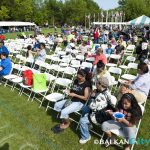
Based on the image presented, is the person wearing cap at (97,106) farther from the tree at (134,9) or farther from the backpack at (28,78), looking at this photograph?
the tree at (134,9)

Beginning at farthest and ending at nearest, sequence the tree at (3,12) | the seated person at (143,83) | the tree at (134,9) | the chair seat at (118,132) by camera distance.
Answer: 1. the tree at (134,9)
2. the tree at (3,12)
3. the seated person at (143,83)
4. the chair seat at (118,132)

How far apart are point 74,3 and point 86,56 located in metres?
76.3

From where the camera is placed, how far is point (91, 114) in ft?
18.2

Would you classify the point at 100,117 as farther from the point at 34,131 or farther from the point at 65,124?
the point at 34,131

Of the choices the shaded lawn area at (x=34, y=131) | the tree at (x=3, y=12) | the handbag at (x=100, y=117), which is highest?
the tree at (x=3, y=12)

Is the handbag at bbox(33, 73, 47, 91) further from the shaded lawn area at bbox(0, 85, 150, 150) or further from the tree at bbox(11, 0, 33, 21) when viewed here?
the tree at bbox(11, 0, 33, 21)

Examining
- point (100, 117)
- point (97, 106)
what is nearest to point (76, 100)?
point (97, 106)

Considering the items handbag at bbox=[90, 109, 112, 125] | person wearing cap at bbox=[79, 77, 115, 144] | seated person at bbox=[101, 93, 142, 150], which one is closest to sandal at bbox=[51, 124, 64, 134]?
person wearing cap at bbox=[79, 77, 115, 144]

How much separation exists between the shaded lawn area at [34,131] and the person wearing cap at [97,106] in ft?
0.80

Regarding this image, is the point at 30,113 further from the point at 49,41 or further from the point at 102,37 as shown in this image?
the point at 102,37

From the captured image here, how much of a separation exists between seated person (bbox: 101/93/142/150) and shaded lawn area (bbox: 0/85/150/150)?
54 centimetres

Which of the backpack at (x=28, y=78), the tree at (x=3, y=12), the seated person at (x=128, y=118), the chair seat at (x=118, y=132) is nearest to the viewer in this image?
the seated person at (x=128, y=118)

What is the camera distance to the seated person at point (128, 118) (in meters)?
4.86

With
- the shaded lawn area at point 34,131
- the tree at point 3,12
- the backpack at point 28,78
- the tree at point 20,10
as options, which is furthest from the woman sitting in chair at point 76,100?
the tree at point 20,10
